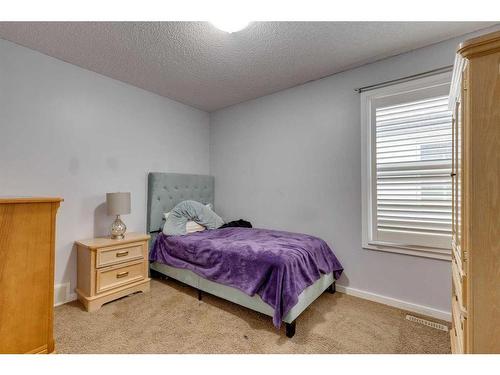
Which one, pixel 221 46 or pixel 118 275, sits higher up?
pixel 221 46

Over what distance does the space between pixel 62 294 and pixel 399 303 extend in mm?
3315

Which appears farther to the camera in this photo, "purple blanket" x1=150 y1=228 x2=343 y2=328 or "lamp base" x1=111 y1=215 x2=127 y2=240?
"lamp base" x1=111 y1=215 x2=127 y2=240

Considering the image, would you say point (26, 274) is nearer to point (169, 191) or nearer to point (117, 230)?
point (117, 230)

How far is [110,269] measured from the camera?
231cm

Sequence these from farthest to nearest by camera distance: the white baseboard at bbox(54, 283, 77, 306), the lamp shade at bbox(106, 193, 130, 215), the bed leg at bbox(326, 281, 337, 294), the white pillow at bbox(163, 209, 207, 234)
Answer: the white pillow at bbox(163, 209, 207, 234) → the bed leg at bbox(326, 281, 337, 294) → the lamp shade at bbox(106, 193, 130, 215) → the white baseboard at bbox(54, 283, 77, 306)

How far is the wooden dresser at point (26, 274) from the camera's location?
1.36 m

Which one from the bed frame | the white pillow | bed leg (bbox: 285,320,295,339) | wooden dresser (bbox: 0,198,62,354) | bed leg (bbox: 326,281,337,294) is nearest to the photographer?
wooden dresser (bbox: 0,198,62,354)

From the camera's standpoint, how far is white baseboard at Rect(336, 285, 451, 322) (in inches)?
80.0

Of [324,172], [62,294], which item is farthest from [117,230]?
[324,172]

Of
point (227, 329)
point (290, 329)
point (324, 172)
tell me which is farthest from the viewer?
point (324, 172)

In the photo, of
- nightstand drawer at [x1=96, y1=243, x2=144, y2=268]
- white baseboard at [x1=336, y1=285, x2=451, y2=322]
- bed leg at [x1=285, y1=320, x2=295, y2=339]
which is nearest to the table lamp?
nightstand drawer at [x1=96, y1=243, x2=144, y2=268]

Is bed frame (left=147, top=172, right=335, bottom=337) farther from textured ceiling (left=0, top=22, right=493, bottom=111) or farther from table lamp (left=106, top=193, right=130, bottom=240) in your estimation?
textured ceiling (left=0, top=22, right=493, bottom=111)

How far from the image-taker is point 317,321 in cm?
199
